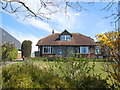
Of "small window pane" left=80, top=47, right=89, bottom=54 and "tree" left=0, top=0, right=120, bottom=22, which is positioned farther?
"small window pane" left=80, top=47, right=89, bottom=54

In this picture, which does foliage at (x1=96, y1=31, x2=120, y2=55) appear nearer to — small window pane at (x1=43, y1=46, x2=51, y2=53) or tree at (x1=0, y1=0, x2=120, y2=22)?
tree at (x1=0, y1=0, x2=120, y2=22)

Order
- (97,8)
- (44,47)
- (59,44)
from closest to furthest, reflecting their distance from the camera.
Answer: (97,8) → (59,44) → (44,47)

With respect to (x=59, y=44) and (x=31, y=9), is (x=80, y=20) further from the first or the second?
(x=59, y=44)

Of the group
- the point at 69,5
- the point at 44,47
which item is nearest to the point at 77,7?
the point at 69,5

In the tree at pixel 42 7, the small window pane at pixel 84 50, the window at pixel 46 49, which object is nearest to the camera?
the tree at pixel 42 7

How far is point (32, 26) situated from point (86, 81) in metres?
1.80

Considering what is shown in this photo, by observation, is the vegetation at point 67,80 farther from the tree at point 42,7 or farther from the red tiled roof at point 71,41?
the red tiled roof at point 71,41

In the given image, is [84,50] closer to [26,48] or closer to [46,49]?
[46,49]

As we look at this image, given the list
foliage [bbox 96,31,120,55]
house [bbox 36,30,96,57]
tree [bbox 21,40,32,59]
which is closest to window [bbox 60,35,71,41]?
house [bbox 36,30,96,57]

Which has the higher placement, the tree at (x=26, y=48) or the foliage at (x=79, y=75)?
the tree at (x=26, y=48)

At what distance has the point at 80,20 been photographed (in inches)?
106

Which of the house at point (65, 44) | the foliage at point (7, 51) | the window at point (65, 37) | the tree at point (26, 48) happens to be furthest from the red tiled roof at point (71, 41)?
the foliage at point (7, 51)

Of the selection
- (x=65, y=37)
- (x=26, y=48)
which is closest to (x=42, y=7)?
(x=26, y=48)

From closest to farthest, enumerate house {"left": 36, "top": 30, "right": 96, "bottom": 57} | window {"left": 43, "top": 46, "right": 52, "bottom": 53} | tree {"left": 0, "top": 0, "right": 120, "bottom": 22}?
tree {"left": 0, "top": 0, "right": 120, "bottom": 22} < house {"left": 36, "top": 30, "right": 96, "bottom": 57} < window {"left": 43, "top": 46, "right": 52, "bottom": 53}
